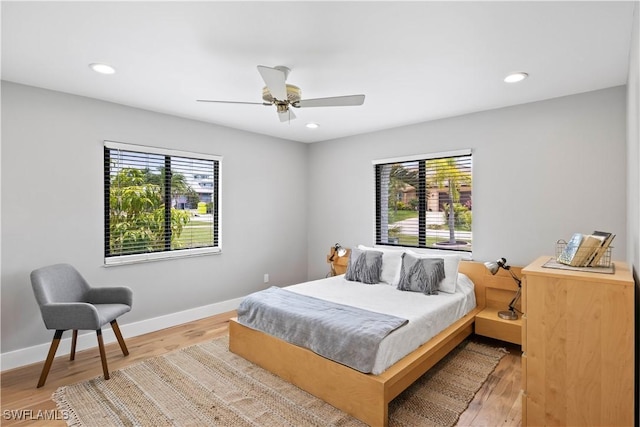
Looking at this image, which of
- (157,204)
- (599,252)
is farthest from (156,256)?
(599,252)

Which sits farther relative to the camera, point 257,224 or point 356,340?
point 257,224

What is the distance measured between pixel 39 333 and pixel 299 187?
370 centimetres

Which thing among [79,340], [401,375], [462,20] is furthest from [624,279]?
[79,340]

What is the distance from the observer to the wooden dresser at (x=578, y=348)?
167cm

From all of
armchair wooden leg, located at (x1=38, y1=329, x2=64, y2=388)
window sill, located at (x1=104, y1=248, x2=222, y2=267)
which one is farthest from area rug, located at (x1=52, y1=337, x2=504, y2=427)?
window sill, located at (x1=104, y1=248, x2=222, y2=267)

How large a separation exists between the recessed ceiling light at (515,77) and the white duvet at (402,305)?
206 centimetres

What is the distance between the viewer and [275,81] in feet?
7.34

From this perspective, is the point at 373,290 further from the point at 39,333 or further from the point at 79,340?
the point at 39,333

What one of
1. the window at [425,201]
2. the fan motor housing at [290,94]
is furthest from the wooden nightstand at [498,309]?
the fan motor housing at [290,94]

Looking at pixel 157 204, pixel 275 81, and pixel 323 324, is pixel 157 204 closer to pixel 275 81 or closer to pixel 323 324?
pixel 275 81

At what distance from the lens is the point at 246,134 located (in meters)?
4.68

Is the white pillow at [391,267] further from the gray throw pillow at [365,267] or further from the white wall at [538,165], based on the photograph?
the white wall at [538,165]

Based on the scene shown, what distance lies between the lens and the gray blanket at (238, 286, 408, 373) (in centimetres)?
224

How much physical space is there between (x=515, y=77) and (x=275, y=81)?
2.07 m
